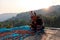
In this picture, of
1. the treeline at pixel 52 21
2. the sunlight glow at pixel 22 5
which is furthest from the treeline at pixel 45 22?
the sunlight glow at pixel 22 5

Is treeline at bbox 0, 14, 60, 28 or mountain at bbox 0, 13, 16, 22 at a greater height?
mountain at bbox 0, 13, 16, 22

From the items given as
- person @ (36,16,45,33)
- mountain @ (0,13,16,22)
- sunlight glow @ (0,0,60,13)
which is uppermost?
sunlight glow @ (0,0,60,13)

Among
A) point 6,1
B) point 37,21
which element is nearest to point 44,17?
point 37,21

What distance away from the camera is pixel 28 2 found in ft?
6.15

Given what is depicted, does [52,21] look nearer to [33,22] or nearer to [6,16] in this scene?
[33,22]

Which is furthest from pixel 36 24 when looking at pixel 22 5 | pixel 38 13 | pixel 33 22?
pixel 22 5

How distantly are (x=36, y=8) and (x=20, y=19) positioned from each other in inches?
10.8

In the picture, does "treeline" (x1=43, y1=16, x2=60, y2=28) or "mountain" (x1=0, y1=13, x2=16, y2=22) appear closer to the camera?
"treeline" (x1=43, y1=16, x2=60, y2=28)

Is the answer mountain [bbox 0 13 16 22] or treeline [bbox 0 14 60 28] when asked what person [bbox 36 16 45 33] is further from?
mountain [bbox 0 13 16 22]

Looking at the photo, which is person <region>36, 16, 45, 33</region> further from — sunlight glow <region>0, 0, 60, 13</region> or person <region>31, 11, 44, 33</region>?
sunlight glow <region>0, 0, 60, 13</region>

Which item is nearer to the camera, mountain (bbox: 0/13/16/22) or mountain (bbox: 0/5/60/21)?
mountain (bbox: 0/5/60/21)

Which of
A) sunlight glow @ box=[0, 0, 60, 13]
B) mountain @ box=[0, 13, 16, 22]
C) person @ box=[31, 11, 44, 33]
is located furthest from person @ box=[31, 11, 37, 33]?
mountain @ box=[0, 13, 16, 22]

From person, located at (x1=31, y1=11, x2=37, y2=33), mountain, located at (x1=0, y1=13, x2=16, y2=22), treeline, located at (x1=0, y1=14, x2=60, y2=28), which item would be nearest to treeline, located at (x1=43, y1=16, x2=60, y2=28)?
treeline, located at (x1=0, y1=14, x2=60, y2=28)

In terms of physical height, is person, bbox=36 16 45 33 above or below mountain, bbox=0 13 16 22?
below
